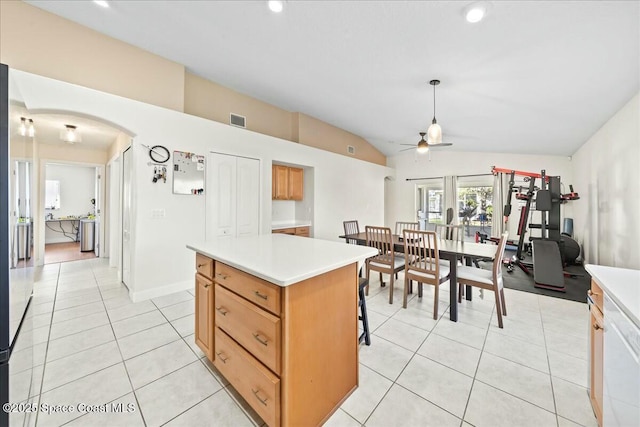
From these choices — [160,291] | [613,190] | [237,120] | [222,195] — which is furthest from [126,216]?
[613,190]

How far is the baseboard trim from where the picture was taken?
10.1 feet

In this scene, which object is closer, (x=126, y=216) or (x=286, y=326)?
(x=286, y=326)

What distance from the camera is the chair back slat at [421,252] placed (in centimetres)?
266

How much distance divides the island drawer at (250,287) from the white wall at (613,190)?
4275 mm

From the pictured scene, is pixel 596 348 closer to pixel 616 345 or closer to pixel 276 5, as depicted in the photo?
pixel 616 345

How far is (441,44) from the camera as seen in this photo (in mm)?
2439

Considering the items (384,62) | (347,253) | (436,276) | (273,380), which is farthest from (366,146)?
(273,380)

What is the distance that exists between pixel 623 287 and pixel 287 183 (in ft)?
15.2

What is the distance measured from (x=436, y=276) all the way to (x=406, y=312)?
0.53m

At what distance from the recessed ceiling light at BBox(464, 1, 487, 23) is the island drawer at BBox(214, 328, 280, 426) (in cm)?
288

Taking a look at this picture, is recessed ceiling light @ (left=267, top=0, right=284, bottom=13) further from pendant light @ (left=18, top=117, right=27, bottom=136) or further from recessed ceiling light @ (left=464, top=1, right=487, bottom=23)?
pendant light @ (left=18, top=117, right=27, bottom=136)

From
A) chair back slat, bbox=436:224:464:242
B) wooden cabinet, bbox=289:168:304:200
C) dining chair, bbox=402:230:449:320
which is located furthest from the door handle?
wooden cabinet, bbox=289:168:304:200

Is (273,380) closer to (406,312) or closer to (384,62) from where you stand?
(406,312)

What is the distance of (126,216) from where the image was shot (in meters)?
3.57
